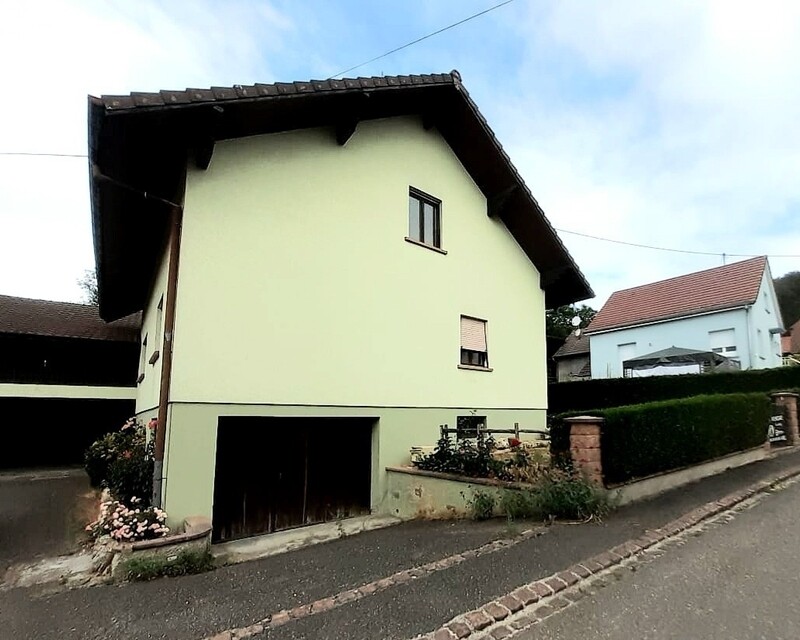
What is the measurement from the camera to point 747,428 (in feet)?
34.9

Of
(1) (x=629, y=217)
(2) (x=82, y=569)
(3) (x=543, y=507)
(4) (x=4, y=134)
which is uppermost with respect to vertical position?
(1) (x=629, y=217)

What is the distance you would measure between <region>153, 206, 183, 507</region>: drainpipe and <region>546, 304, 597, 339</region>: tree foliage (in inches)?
1677

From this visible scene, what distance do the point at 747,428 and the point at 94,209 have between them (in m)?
13.2

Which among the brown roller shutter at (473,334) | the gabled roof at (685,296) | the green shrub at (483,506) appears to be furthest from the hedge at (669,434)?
the gabled roof at (685,296)

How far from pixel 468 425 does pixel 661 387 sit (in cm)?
1087

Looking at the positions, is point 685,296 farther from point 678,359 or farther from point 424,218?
point 424,218

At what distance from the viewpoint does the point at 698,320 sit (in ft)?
77.8

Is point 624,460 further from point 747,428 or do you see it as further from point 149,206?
point 149,206

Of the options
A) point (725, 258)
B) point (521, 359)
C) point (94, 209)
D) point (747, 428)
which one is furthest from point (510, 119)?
point (725, 258)

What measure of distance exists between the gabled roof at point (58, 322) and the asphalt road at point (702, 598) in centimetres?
1852

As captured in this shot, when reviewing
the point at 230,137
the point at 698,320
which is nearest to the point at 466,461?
the point at 230,137

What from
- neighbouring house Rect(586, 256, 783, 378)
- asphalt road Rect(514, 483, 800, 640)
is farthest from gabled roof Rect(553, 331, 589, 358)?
asphalt road Rect(514, 483, 800, 640)

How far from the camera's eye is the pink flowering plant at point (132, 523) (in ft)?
19.6

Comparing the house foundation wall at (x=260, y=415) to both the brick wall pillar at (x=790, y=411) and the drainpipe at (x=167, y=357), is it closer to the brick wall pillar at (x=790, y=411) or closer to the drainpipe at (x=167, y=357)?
the drainpipe at (x=167, y=357)
